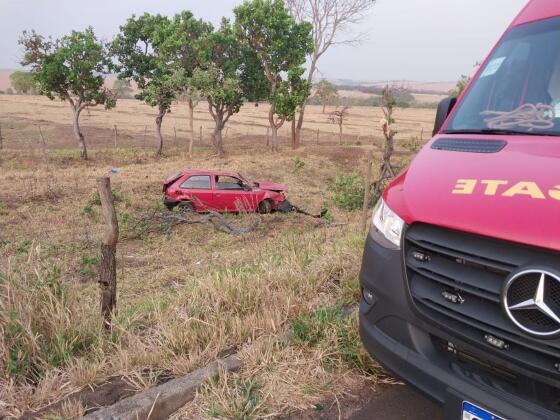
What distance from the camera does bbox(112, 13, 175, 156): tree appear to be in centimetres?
2308

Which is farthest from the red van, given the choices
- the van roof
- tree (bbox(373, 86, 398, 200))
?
tree (bbox(373, 86, 398, 200))

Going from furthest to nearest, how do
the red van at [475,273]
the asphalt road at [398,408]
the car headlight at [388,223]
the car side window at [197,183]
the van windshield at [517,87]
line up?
the car side window at [197,183] → the van windshield at [517,87] → the asphalt road at [398,408] → the car headlight at [388,223] → the red van at [475,273]

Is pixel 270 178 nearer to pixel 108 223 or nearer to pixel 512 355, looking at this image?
pixel 108 223

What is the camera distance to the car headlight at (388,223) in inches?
85.8

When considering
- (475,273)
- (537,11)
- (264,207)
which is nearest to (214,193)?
(264,207)

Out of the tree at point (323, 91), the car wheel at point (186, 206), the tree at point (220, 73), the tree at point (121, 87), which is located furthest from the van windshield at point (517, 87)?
the tree at point (323, 91)

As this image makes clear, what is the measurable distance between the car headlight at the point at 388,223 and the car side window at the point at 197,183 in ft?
33.9

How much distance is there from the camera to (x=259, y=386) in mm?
2625

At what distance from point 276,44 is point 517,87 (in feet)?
73.9

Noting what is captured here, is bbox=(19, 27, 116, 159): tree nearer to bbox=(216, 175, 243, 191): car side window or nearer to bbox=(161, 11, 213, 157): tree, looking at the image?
bbox=(161, 11, 213, 157): tree

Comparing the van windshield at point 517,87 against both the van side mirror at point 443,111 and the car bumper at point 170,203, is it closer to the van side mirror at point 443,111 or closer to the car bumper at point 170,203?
the van side mirror at point 443,111

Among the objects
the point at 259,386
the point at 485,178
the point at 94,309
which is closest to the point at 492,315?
the point at 485,178

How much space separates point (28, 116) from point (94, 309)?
47.9 m

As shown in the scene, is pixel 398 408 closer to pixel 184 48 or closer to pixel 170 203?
pixel 170 203
